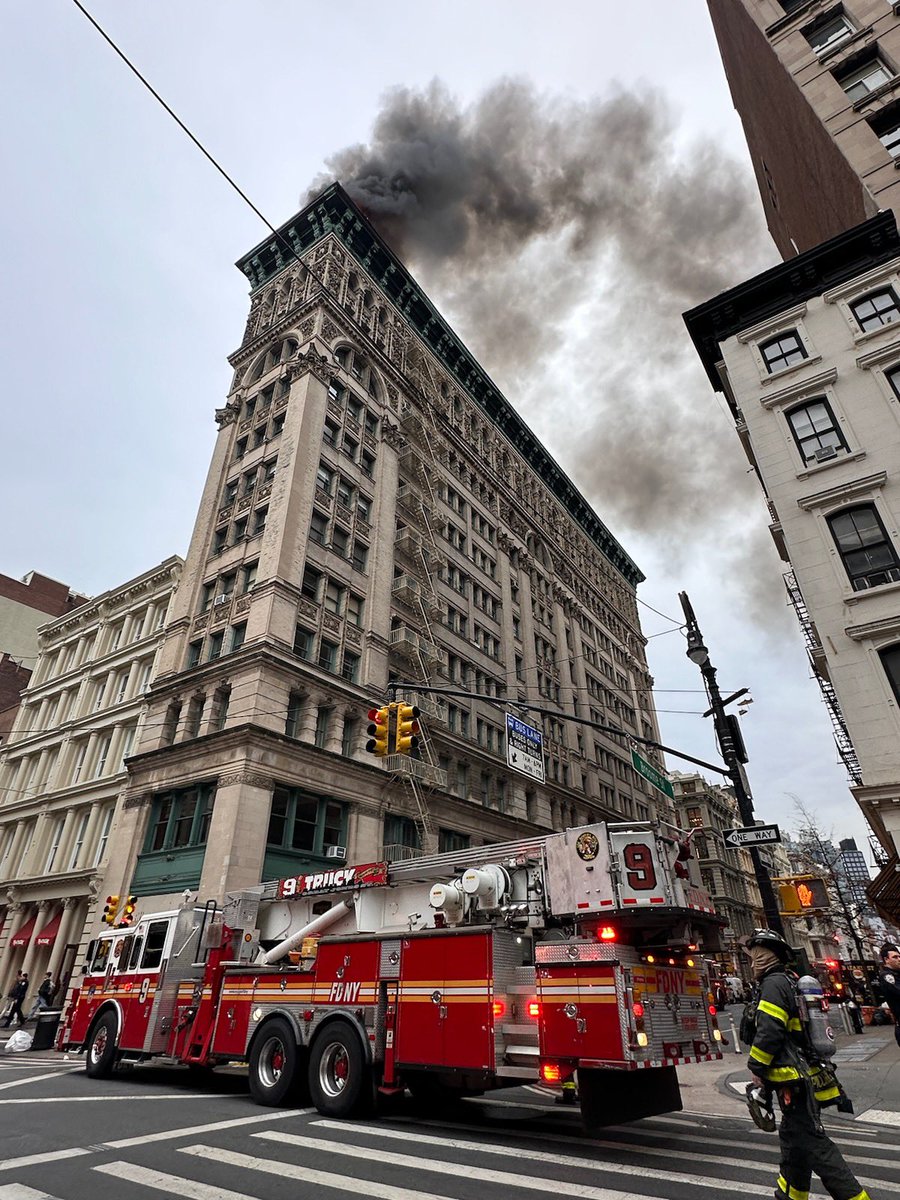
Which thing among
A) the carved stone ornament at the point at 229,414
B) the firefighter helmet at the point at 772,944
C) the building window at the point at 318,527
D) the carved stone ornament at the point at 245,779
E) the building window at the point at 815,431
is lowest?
the firefighter helmet at the point at 772,944

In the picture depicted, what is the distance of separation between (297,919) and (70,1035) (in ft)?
21.3

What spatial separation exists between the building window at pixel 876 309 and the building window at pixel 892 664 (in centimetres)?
1144

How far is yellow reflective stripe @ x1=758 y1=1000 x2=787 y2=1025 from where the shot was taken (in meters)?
5.06

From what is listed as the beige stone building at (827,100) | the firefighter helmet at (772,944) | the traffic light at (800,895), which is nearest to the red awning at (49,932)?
the traffic light at (800,895)

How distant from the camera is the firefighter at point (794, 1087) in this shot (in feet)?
14.9

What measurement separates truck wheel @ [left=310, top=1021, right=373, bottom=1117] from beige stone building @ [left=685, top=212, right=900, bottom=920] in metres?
13.6

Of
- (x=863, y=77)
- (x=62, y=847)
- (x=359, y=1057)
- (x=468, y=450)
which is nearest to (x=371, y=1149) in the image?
(x=359, y=1057)

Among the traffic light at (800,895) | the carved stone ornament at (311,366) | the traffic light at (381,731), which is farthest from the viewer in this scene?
the carved stone ornament at (311,366)

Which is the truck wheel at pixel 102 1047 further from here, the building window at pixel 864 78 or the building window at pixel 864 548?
the building window at pixel 864 78

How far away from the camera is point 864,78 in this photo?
27578 millimetres

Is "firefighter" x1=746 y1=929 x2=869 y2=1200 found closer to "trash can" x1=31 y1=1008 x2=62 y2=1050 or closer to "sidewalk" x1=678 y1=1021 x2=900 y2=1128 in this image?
"sidewalk" x1=678 y1=1021 x2=900 y2=1128

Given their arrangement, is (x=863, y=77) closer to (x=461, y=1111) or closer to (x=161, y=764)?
(x=461, y=1111)

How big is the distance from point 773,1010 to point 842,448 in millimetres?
20002

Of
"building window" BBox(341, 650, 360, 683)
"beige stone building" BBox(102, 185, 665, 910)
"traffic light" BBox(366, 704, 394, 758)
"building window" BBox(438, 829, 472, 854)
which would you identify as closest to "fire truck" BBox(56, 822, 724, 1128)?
"traffic light" BBox(366, 704, 394, 758)
